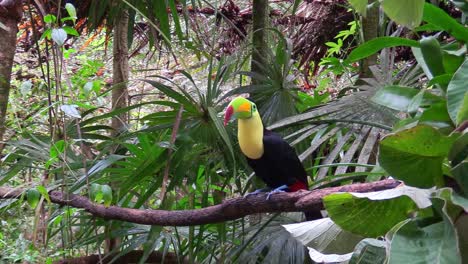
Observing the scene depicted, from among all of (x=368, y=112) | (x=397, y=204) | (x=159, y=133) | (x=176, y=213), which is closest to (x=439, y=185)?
(x=397, y=204)

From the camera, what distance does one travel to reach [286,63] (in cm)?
209

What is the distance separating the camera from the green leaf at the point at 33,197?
4.74 ft

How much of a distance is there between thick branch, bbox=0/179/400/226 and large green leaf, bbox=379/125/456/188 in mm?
237

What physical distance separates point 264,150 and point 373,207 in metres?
1.14

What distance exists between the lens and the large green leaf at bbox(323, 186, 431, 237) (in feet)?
2.75

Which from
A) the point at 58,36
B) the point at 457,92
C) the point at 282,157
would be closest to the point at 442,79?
the point at 457,92

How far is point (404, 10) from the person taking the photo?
0.65 metres

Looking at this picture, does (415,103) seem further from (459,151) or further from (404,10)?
(404,10)

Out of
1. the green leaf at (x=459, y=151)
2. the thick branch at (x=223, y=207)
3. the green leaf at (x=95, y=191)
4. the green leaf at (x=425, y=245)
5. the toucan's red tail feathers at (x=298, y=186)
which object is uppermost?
the green leaf at (x=459, y=151)

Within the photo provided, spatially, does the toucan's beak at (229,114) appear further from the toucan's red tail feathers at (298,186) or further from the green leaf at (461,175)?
the green leaf at (461,175)

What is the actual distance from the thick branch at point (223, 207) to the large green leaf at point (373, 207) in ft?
Result: 0.60

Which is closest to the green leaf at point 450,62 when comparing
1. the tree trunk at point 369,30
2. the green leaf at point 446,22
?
the green leaf at point 446,22

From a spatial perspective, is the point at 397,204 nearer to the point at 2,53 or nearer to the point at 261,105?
the point at 2,53

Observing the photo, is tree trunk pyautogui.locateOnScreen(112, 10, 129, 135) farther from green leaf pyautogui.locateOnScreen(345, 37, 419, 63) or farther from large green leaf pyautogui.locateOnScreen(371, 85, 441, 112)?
large green leaf pyautogui.locateOnScreen(371, 85, 441, 112)
